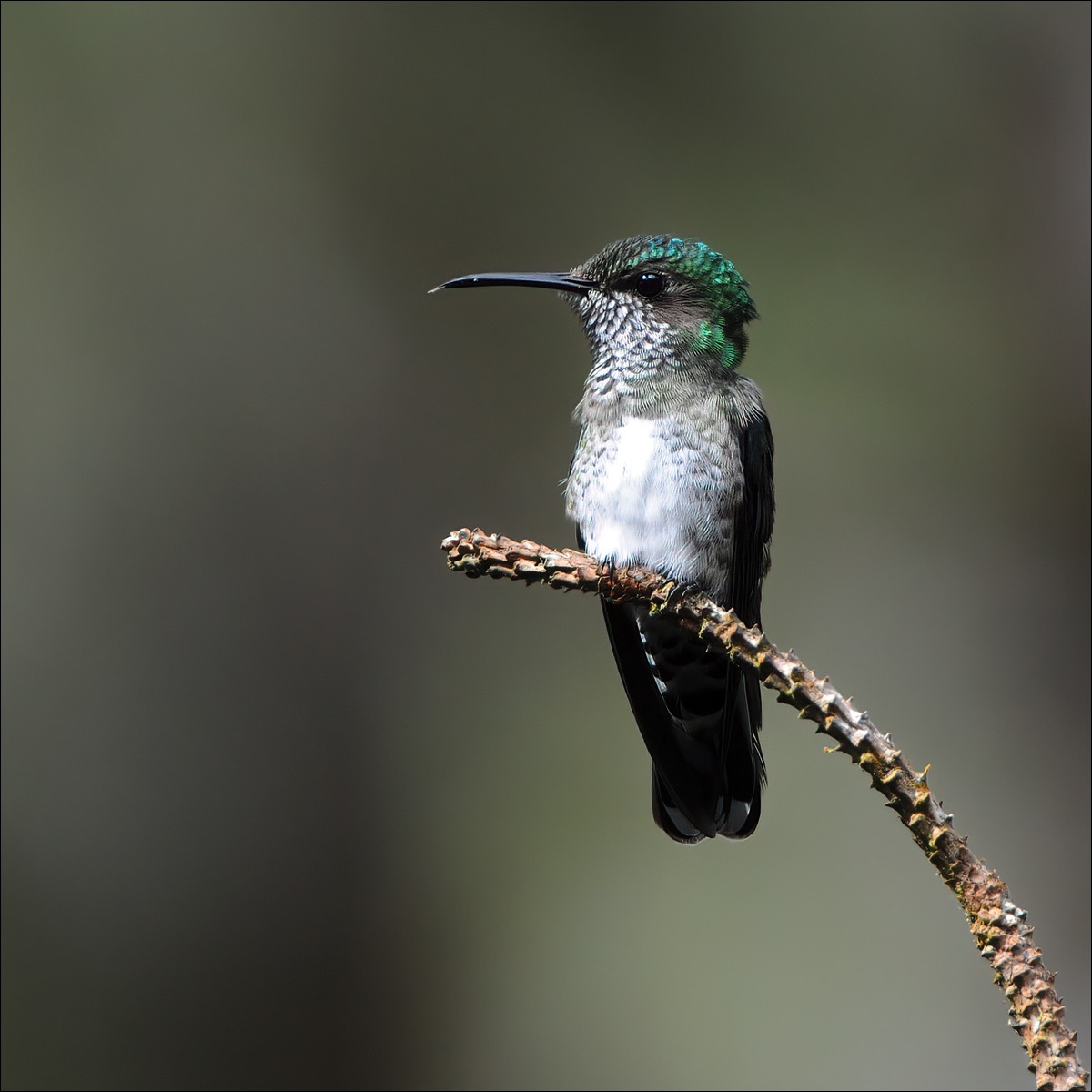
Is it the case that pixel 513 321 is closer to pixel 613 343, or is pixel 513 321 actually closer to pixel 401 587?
pixel 401 587

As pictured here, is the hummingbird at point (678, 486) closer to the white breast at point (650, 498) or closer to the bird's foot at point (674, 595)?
the white breast at point (650, 498)

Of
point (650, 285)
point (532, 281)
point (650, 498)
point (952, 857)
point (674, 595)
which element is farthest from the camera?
point (650, 285)

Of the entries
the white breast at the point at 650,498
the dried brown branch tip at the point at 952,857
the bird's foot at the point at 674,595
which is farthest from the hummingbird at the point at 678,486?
the dried brown branch tip at the point at 952,857

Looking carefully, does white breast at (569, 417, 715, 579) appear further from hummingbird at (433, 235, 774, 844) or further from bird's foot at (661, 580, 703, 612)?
bird's foot at (661, 580, 703, 612)

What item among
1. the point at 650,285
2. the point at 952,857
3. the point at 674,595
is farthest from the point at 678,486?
the point at 952,857

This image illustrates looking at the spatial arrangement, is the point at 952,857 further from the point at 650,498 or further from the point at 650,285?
the point at 650,285

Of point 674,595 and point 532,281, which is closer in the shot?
point 674,595

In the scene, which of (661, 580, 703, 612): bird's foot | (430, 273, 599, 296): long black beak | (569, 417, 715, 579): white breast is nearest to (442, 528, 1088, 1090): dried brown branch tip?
(661, 580, 703, 612): bird's foot
